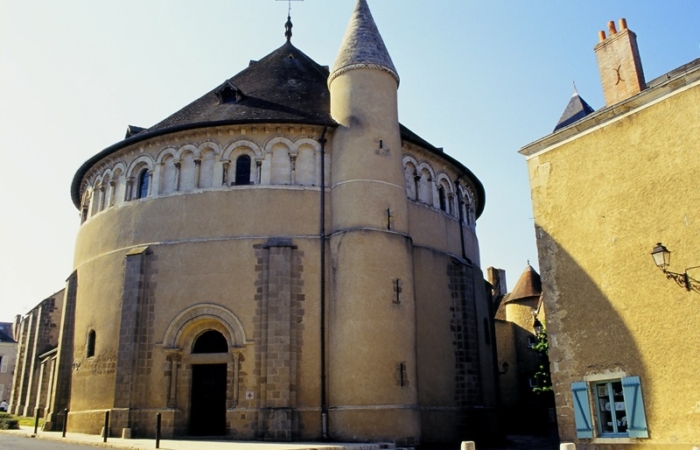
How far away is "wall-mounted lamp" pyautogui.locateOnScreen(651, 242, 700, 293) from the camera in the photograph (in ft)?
41.1

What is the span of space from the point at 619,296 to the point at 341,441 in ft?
29.0

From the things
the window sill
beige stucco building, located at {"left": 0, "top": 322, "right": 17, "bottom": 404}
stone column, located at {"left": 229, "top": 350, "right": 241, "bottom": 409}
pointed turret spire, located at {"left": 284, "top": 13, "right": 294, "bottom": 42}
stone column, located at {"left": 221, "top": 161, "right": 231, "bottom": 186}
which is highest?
pointed turret spire, located at {"left": 284, "top": 13, "right": 294, "bottom": 42}

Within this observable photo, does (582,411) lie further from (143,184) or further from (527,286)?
(527,286)

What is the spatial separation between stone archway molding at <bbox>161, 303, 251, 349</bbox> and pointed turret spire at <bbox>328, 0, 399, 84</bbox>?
9.29m

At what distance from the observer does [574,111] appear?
58.5ft

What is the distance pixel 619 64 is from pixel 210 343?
14.6 meters

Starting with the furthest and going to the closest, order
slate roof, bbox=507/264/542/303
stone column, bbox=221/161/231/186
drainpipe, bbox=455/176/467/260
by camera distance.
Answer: slate roof, bbox=507/264/542/303
drainpipe, bbox=455/176/467/260
stone column, bbox=221/161/231/186

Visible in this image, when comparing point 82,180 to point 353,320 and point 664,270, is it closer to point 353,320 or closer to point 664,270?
point 353,320

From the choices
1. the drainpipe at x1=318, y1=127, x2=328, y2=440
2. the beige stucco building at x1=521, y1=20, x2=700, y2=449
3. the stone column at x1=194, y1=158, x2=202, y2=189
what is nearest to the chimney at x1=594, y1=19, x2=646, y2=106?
the beige stucco building at x1=521, y1=20, x2=700, y2=449

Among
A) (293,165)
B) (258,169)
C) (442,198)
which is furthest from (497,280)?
(258,169)

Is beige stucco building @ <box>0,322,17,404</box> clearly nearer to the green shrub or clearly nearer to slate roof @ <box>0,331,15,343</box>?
slate roof @ <box>0,331,15,343</box>

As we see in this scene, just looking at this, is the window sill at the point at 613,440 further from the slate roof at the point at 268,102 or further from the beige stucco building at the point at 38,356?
the beige stucco building at the point at 38,356

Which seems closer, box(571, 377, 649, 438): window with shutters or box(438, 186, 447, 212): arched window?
box(571, 377, 649, 438): window with shutters

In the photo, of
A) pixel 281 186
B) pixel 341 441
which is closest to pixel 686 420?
pixel 341 441
